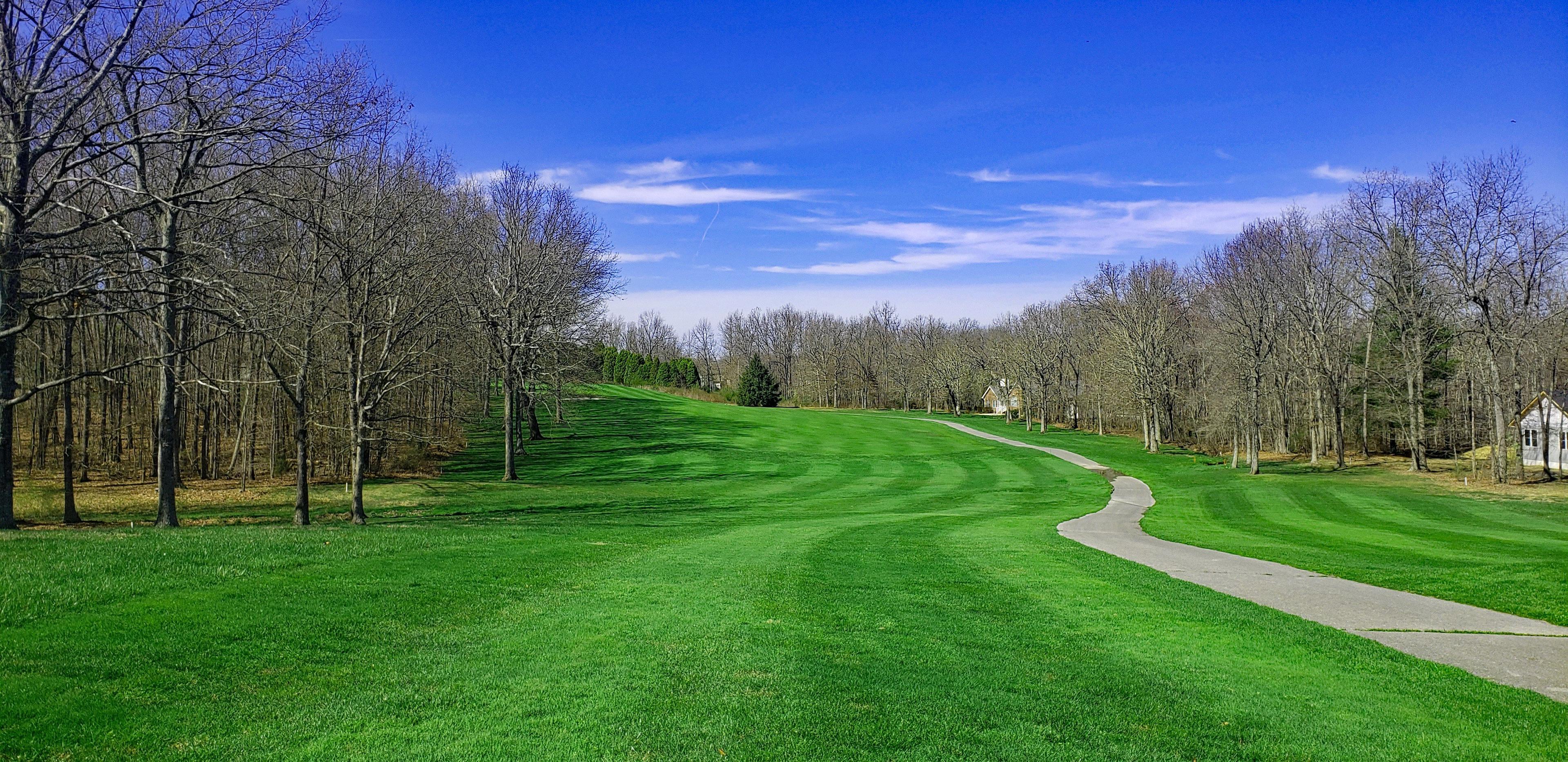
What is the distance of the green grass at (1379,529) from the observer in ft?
38.4

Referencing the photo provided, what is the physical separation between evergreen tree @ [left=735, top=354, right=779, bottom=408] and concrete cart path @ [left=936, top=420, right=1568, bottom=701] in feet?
212

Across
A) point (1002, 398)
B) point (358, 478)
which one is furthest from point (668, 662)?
point (1002, 398)

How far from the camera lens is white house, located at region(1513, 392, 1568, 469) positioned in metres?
38.2

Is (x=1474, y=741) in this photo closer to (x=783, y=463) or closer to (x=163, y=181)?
(x=163, y=181)

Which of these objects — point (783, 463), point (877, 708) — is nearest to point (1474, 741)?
point (877, 708)

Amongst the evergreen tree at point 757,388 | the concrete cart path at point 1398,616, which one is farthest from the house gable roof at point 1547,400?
the evergreen tree at point 757,388

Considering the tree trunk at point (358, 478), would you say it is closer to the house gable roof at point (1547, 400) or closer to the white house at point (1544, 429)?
the house gable roof at point (1547, 400)

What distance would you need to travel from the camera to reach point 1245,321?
130 ft

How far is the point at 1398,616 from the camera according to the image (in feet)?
31.9

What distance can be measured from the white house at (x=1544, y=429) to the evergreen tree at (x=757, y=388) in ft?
181

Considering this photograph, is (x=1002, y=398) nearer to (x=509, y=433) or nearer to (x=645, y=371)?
(x=645, y=371)

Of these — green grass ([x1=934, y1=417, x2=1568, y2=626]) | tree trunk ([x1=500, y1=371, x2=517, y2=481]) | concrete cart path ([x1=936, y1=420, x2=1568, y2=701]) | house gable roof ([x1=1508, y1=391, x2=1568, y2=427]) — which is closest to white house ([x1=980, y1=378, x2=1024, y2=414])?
house gable roof ([x1=1508, y1=391, x2=1568, y2=427])

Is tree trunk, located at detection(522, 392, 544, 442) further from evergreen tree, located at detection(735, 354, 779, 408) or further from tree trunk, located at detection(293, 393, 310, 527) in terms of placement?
evergreen tree, located at detection(735, 354, 779, 408)

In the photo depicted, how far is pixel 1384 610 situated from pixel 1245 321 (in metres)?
33.6
